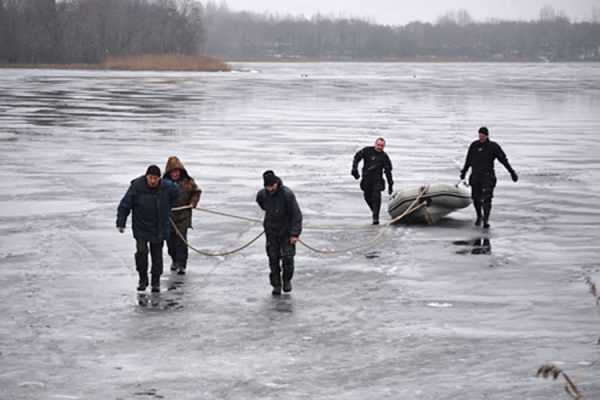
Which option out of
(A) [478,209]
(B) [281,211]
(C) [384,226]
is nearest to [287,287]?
(B) [281,211]

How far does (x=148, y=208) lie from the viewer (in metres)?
13.0

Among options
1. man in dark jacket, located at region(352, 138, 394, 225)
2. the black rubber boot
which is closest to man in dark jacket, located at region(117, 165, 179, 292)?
the black rubber boot

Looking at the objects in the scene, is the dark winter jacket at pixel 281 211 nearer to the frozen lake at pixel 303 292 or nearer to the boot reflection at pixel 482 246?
the frozen lake at pixel 303 292

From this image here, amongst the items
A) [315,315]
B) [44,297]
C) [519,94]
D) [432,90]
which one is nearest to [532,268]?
[315,315]

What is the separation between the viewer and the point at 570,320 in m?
11.8

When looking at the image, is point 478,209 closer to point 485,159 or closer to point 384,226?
point 485,159

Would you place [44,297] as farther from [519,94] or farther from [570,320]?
[519,94]

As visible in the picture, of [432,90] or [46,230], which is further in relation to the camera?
[432,90]

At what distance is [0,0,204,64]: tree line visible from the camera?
130 m

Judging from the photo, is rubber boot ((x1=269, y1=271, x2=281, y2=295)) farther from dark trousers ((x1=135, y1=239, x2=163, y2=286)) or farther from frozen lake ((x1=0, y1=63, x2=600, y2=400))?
dark trousers ((x1=135, y1=239, x2=163, y2=286))

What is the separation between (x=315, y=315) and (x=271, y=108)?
41.3 meters

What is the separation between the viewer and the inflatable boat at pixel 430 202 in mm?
18750

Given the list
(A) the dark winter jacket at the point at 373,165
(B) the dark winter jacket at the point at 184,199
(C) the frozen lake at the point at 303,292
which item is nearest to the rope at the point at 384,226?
(C) the frozen lake at the point at 303,292

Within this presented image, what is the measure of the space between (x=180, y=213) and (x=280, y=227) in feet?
6.70
